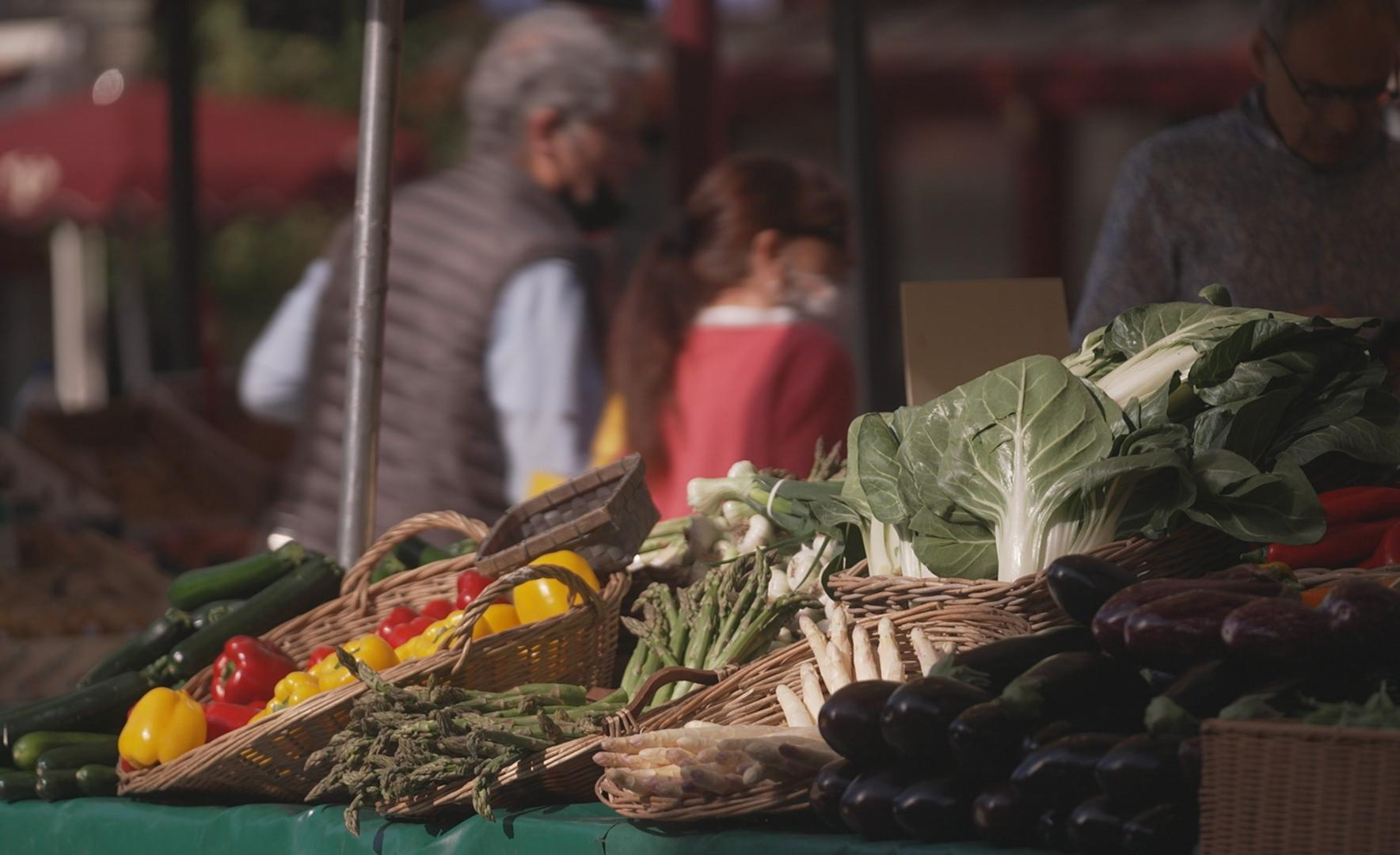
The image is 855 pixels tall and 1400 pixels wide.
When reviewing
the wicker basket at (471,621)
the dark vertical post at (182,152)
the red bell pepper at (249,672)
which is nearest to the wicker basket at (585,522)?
the wicker basket at (471,621)

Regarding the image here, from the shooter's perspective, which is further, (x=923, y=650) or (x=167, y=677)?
(x=167, y=677)

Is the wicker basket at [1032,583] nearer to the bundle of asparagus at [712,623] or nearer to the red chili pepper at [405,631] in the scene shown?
the bundle of asparagus at [712,623]

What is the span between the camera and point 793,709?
257cm

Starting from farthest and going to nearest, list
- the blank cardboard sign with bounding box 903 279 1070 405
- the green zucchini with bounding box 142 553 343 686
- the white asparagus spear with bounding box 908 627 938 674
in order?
the green zucchini with bounding box 142 553 343 686
the blank cardboard sign with bounding box 903 279 1070 405
the white asparagus spear with bounding box 908 627 938 674

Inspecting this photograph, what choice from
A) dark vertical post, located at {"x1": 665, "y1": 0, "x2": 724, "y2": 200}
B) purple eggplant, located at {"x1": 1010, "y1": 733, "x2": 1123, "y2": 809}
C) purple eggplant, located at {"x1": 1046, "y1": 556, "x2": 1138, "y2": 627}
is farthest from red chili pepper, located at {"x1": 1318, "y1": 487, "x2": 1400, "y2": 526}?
dark vertical post, located at {"x1": 665, "y1": 0, "x2": 724, "y2": 200}

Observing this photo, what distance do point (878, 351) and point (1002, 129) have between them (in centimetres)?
770

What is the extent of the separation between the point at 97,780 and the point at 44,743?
17 centimetres

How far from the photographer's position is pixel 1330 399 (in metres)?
2.83

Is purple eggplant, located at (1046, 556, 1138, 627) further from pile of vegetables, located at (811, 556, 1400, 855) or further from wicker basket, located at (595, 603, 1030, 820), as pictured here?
wicker basket, located at (595, 603, 1030, 820)

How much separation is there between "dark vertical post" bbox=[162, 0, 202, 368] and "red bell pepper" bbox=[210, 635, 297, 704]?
18.5ft

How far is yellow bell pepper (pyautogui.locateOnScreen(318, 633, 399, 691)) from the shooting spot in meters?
3.16

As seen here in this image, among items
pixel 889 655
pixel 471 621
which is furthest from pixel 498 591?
pixel 889 655

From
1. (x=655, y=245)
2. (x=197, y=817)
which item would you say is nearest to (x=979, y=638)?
(x=197, y=817)

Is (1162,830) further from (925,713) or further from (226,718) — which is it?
(226,718)
